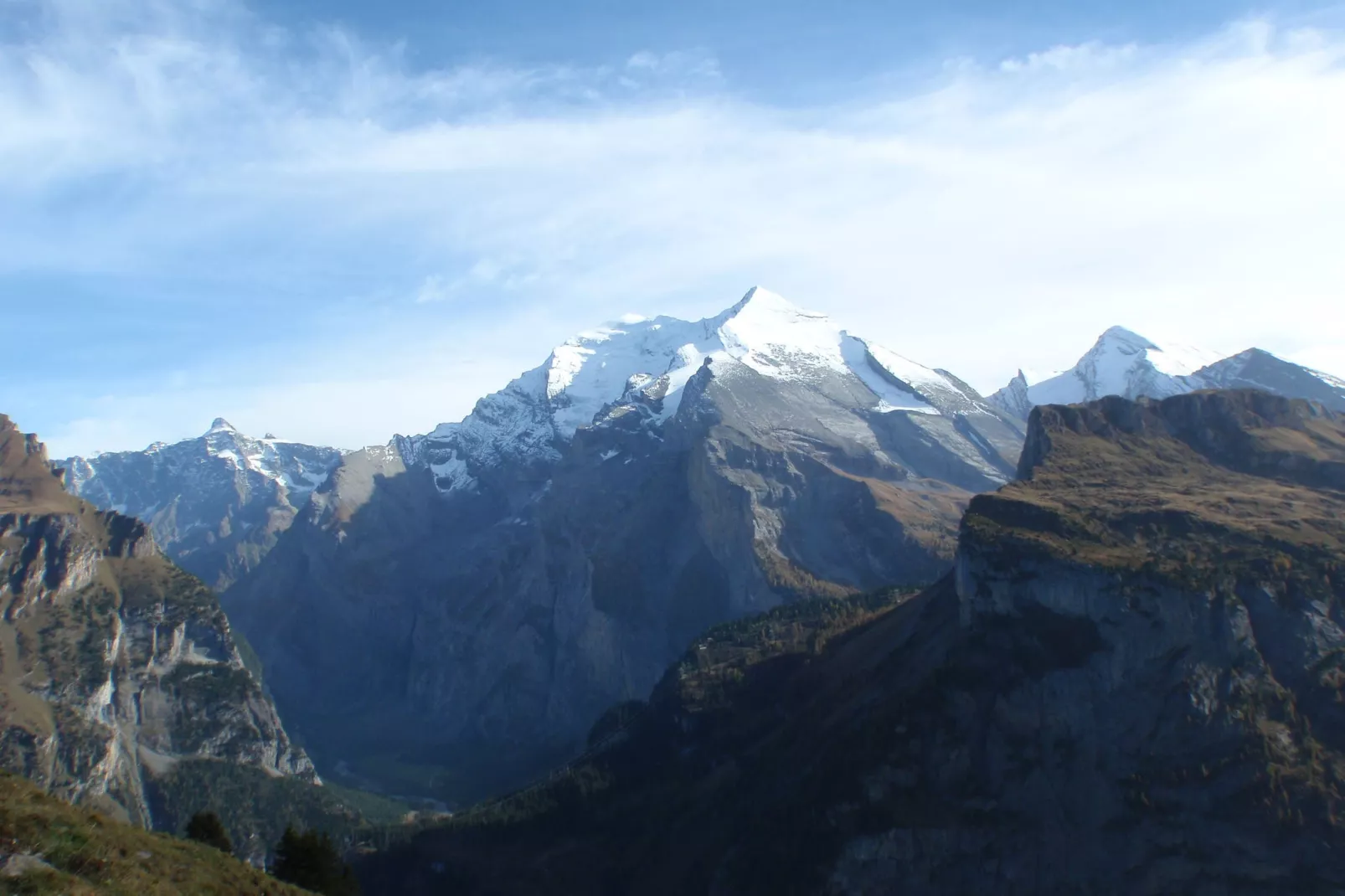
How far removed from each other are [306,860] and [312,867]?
828 mm

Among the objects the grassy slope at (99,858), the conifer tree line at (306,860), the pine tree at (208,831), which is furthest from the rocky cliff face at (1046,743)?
the grassy slope at (99,858)

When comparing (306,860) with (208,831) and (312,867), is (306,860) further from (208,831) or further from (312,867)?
(208,831)

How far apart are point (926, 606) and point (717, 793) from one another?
4240 cm

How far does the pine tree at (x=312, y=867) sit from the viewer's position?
278 ft

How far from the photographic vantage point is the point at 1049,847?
11994 cm

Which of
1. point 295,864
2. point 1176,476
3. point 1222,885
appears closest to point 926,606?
point 1176,476

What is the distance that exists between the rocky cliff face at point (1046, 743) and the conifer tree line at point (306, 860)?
197ft

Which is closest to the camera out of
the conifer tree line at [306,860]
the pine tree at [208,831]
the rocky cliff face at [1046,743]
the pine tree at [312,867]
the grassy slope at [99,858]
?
the grassy slope at [99,858]

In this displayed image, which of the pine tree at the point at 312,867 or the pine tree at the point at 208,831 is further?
the pine tree at the point at 208,831

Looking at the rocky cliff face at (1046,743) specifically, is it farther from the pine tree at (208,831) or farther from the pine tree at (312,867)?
the pine tree at (208,831)

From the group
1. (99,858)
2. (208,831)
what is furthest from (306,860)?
(99,858)

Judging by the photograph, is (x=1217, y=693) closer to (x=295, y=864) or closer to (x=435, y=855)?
(x=295, y=864)

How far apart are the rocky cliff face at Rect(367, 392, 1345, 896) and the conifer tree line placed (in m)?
60.0

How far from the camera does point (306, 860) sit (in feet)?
284
